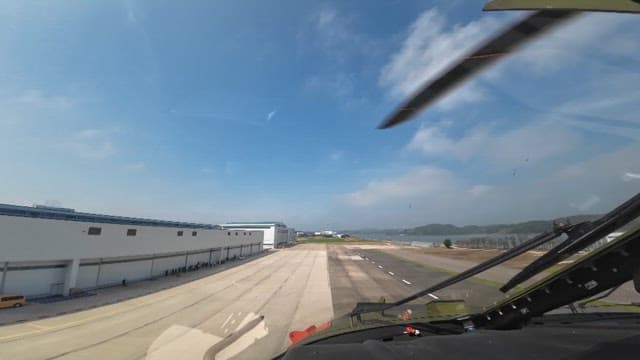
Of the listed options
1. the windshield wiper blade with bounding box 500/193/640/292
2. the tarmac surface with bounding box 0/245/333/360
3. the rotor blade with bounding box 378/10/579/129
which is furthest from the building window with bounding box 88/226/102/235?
the windshield wiper blade with bounding box 500/193/640/292

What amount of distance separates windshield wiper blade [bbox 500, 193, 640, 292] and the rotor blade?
0.99 meters

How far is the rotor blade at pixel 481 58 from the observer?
143 cm

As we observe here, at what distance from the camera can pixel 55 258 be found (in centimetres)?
1744

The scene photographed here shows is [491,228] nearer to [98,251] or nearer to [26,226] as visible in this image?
[26,226]

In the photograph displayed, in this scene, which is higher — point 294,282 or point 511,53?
point 511,53

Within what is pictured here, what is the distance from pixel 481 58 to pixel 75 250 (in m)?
22.1

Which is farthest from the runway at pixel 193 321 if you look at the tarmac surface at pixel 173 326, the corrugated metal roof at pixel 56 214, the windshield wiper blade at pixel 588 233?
the corrugated metal roof at pixel 56 214

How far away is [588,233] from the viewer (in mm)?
1982

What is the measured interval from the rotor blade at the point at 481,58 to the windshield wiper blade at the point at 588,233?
0.99 meters

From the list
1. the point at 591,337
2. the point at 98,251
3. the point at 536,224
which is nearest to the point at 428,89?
the point at 591,337

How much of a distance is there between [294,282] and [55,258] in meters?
13.8

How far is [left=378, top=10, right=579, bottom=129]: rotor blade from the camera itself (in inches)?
56.5

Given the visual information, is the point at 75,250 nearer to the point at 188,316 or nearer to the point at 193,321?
the point at 188,316

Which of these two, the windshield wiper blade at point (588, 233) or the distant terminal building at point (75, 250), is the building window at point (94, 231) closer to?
the distant terminal building at point (75, 250)
